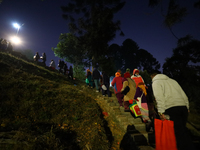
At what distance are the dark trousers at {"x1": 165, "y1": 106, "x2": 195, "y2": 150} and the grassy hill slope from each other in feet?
7.35

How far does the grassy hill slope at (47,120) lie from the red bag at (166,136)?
189cm

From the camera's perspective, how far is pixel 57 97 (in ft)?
19.9

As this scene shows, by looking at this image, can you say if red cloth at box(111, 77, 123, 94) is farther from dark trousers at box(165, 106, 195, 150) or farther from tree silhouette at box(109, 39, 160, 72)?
tree silhouette at box(109, 39, 160, 72)

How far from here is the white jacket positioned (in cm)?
226

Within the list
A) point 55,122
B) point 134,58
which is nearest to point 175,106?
point 55,122

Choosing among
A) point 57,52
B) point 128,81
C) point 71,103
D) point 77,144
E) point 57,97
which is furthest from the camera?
point 57,52

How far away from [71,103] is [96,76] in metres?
2.90

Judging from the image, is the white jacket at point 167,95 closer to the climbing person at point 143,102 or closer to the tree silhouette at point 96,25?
the climbing person at point 143,102

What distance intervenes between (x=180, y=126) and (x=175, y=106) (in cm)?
39

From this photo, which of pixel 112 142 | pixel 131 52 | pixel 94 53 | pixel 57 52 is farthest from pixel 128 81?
pixel 131 52

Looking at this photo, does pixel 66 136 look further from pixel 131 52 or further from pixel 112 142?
pixel 131 52

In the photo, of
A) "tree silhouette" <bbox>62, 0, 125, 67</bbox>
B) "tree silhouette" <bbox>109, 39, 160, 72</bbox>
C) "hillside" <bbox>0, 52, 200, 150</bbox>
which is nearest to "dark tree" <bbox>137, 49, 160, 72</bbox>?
"tree silhouette" <bbox>109, 39, 160, 72</bbox>

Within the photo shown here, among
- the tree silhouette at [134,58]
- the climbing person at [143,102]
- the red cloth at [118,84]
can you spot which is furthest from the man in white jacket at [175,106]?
the tree silhouette at [134,58]

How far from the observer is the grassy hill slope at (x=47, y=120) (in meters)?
2.82
